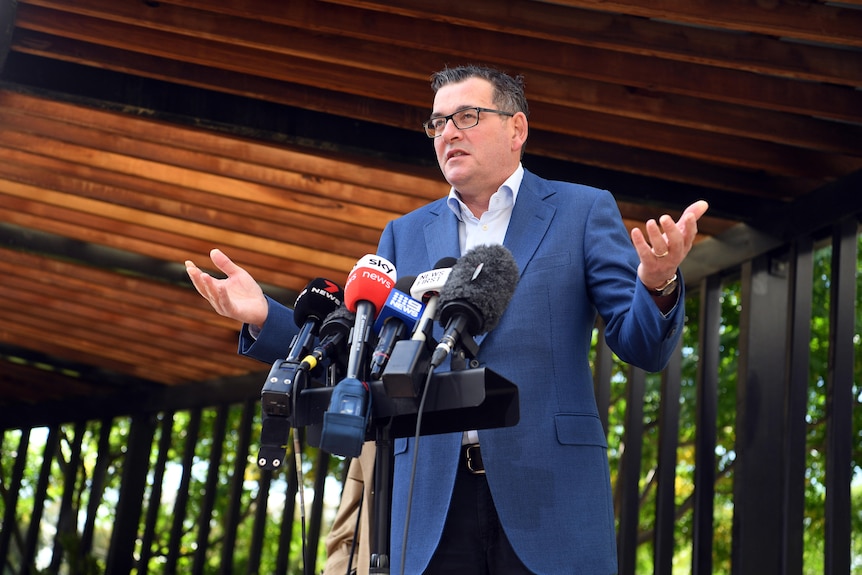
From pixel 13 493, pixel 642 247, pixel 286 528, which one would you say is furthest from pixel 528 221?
pixel 13 493

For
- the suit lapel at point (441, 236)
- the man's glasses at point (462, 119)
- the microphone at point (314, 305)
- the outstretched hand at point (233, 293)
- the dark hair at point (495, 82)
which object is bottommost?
the microphone at point (314, 305)

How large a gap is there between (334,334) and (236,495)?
28.2 feet

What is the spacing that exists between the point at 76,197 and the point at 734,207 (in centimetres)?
362

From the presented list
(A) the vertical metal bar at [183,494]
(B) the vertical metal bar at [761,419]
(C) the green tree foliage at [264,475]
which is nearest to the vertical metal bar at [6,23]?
(B) the vertical metal bar at [761,419]

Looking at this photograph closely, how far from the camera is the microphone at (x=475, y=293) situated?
1.72 metres

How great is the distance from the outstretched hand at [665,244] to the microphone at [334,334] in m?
0.49

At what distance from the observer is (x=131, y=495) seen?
37.0 feet

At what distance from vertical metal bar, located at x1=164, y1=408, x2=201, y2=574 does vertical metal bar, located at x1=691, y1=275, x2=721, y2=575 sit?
228 inches

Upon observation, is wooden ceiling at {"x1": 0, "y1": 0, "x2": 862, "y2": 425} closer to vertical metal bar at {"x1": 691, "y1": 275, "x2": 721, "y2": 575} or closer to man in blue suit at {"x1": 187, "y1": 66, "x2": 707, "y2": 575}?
vertical metal bar at {"x1": 691, "y1": 275, "x2": 721, "y2": 575}

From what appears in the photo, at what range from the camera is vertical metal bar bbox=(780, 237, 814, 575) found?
501 centimetres

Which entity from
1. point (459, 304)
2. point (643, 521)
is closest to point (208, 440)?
point (643, 521)

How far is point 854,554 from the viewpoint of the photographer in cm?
908

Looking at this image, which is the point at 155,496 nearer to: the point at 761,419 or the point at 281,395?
the point at 761,419

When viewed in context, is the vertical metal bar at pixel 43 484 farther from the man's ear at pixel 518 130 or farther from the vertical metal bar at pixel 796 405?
the man's ear at pixel 518 130
